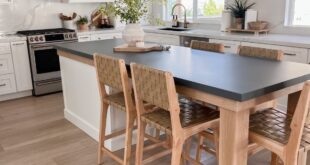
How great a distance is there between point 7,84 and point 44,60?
2.05ft

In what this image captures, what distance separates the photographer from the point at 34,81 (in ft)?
15.2

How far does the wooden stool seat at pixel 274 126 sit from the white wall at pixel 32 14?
433 centimetres

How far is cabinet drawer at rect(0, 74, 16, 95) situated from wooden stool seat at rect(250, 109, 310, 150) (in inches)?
146

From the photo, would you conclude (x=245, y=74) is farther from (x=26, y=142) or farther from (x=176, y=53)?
(x=26, y=142)

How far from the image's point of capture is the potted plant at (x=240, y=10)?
4.50m

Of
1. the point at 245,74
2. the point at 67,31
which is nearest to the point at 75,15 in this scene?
the point at 67,31

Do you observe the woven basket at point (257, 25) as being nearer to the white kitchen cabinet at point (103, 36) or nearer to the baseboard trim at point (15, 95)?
the white kitchen cabinet at point (103, 36)

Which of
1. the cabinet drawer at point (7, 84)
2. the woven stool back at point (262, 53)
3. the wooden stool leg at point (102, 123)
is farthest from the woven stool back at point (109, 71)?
the cabinet drawer at point (7, 84)

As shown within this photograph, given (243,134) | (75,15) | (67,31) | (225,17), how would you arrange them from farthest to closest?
(75,15) < (67,31) < (225,17) < (243,134)

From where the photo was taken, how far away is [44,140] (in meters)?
3.21

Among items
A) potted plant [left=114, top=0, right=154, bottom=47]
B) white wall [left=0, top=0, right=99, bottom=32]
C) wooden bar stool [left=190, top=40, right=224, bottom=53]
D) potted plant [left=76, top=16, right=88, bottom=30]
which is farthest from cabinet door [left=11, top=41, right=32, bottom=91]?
wooden bar stool [left=190, top=40, right=224, bottom=53]

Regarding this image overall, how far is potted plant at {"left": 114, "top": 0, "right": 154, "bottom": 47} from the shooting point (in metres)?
2.79

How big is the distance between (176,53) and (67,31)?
9.21 feet

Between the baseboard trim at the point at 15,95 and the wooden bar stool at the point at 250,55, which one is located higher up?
the wooden bar stool at the point at 250,55
